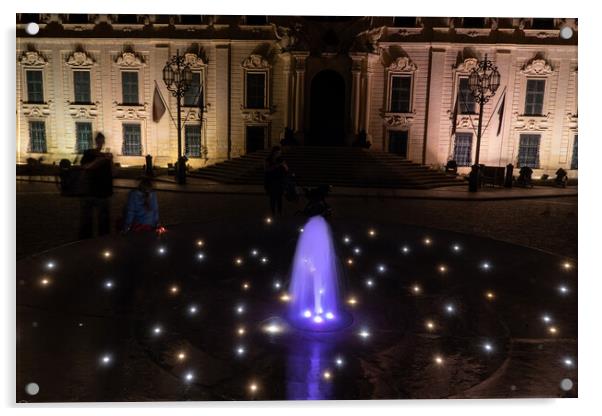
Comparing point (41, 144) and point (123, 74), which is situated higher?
point (123, 74)

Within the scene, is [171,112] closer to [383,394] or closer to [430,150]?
[430,150]

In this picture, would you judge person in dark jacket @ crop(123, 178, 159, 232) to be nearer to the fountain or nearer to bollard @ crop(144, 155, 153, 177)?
the fountain

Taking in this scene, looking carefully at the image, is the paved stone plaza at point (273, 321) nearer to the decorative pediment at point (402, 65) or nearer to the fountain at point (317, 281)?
the fountain at point (317, 281)

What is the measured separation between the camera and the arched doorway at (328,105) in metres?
10.9

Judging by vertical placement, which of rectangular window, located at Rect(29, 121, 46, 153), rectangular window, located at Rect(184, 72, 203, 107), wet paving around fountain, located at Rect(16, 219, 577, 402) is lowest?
wet paving around fountain, located at Rect(16, 219, 577, 402)

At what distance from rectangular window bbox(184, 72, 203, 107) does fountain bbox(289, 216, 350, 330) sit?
7.28 m

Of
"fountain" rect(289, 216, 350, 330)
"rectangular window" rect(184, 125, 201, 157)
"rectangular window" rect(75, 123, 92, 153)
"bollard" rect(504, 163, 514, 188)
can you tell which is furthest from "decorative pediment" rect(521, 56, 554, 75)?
"rectangular window" rect(75, 123, 92, 153)

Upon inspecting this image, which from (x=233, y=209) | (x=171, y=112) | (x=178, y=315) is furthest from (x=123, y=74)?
(x=178, y=315)

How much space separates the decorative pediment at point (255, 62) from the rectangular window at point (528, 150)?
6080 mm

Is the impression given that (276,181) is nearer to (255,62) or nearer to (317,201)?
(317,201)

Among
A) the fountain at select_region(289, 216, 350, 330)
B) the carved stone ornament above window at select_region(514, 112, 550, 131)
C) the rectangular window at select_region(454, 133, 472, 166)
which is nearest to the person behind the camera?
the fountain at select_region(289, 216, 350, 330)

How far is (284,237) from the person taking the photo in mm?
5059

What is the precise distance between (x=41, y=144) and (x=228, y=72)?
22.8 ft

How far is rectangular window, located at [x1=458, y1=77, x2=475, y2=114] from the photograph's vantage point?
1035cm
